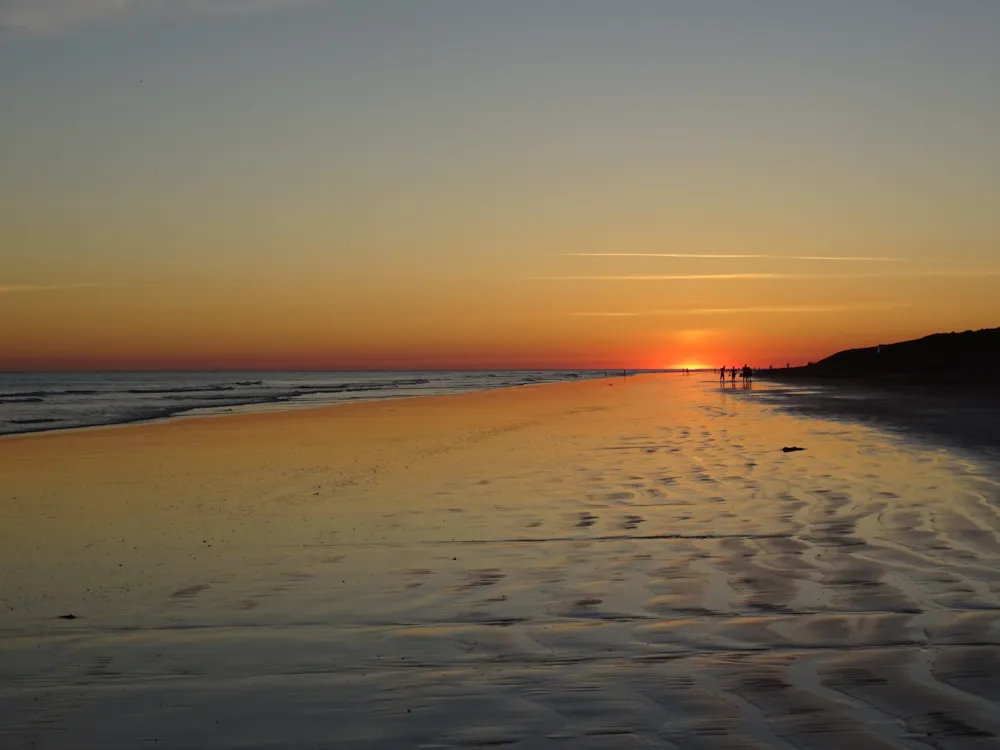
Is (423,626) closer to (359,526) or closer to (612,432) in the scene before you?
(359,526)

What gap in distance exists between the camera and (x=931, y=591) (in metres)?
8.68

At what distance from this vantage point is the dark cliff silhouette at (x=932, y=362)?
7162 cm

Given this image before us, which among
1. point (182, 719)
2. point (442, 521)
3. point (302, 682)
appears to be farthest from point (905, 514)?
point (182, 719)

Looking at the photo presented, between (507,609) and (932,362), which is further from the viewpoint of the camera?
(932,362)

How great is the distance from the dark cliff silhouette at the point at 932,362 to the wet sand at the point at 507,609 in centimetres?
5554

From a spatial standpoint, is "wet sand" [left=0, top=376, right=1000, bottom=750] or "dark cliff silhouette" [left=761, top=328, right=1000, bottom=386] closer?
"wet sand" [left=0, top=376, right=1000, bottom=750]

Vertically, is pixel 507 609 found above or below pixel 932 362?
below

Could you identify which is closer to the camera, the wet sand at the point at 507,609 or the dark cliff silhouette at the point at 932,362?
the wet sand at the point at 507,609

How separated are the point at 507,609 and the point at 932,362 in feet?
307

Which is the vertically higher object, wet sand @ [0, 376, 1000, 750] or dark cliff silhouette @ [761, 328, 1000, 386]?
dark cliff silhouette @ [761, 328, 1000, 386]

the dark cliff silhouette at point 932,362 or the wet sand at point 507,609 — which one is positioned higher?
the dark cliff silhouette at point 932,362

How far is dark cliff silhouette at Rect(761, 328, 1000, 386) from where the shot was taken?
71.6 metres

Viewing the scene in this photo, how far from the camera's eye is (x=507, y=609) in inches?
331

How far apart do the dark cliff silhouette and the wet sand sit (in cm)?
5554
